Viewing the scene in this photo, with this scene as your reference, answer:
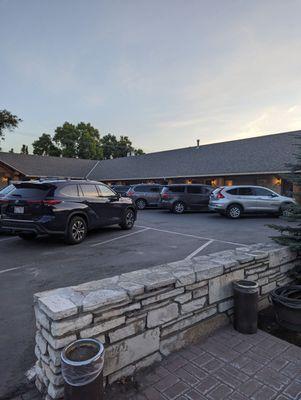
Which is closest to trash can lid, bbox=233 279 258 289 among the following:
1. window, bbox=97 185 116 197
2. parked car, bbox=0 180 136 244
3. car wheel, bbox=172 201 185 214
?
parked car, bbox=0 180 136 244

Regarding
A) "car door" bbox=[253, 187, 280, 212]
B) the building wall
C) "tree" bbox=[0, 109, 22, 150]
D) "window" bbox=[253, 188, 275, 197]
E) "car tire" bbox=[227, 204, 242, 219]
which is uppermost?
"tree" bbox=[0, 109, 22, 150]

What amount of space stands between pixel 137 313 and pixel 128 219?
7125 mm

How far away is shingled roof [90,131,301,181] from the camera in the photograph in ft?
68.2

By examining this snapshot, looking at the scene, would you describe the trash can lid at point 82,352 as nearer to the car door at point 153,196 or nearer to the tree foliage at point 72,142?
the car door at point 153,196

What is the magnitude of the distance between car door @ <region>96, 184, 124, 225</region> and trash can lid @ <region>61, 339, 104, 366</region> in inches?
253

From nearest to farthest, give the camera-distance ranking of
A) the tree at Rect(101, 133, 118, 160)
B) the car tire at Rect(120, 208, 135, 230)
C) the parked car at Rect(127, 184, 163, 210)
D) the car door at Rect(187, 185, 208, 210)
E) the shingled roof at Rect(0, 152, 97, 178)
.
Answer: the car tire at Rect(120, 208, 135, 230), the car door at Rect(187, 185, 208, 210), the parked car at Rect(127, 184, 163, 210), the shingled roof at Rect(0, 152, 97, 178), the tree at Rect(101, 133, 118, 160)

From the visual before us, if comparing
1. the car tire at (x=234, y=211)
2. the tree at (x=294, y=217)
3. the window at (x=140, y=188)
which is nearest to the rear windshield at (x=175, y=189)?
the window at (x=140, y=188)

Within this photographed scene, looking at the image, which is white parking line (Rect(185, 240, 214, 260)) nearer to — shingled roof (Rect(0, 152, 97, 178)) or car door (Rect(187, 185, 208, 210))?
car door (Rect(187, 185, 208, 210))

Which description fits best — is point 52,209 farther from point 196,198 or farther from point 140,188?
point 140,188

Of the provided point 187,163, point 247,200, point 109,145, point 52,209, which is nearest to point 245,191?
point 247,200

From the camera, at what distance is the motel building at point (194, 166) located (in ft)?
68.2

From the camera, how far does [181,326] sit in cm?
272

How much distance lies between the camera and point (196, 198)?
16.0 metres

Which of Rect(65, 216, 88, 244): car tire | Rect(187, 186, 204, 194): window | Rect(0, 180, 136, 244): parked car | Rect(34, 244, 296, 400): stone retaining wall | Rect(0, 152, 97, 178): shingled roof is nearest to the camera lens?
Rect(34, 244, 296, 400): stone retaining wall
